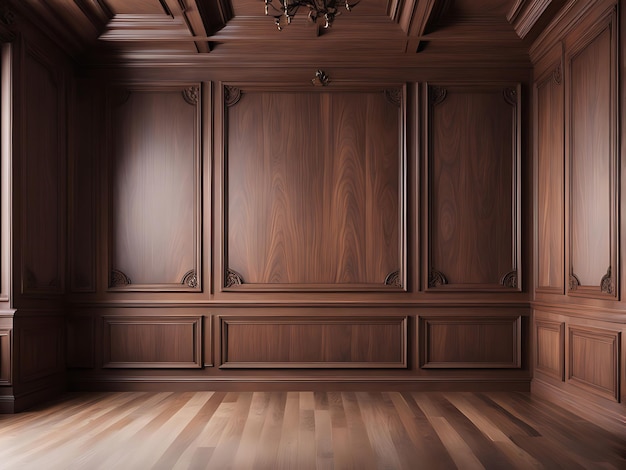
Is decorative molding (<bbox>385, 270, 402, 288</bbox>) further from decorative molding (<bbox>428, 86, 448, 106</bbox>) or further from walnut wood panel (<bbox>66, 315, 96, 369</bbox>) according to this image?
walnut wood panel (<bbox>66, 315, 96, 369</bbox>)

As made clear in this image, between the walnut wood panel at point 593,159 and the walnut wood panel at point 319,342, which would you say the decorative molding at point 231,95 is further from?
the walnut wood panel at point 593,159

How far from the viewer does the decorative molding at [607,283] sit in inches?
166

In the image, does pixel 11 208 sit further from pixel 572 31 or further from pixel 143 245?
pixel 572 31

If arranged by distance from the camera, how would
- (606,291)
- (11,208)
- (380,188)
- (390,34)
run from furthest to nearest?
(380,188), (390,34), (11,208), (606,291)

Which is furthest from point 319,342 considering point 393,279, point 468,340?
point 468,340

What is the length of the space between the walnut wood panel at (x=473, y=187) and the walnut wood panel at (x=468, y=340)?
1.01ft

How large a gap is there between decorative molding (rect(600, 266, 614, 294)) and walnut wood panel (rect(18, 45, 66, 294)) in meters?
4.15

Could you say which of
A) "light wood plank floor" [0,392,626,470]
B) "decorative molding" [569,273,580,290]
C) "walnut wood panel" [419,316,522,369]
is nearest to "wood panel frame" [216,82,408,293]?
"walnut wood panel" [419,316,522,369]

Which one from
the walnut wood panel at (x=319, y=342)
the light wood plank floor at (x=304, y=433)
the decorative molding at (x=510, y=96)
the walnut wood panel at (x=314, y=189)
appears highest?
the decorative molding at (x=510, y=96)

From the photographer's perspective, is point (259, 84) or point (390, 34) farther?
point (259, 84)

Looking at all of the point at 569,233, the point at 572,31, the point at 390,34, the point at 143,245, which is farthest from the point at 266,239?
the point at 572,31

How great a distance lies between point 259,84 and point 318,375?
2.63m

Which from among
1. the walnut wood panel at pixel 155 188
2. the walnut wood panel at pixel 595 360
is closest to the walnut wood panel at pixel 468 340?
the walnut wood panel at pixel 595 360

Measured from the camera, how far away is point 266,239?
5.71 m
